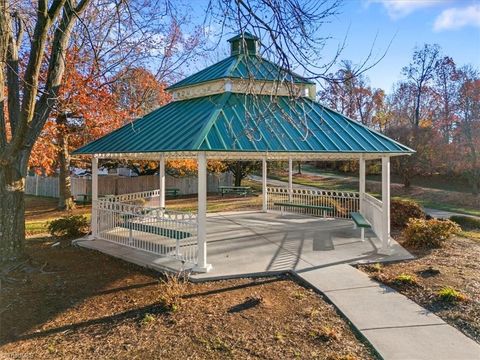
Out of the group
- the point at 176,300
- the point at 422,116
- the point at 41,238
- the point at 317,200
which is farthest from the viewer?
the point at 422,116

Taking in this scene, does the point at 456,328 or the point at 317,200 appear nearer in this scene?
the point at 456,328

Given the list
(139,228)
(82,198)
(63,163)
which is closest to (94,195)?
(139,228)

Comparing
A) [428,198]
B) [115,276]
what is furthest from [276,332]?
[428,198]

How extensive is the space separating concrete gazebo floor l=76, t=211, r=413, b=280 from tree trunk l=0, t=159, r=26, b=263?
89.3 inches

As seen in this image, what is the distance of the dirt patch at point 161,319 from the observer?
500cm

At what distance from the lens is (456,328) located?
5449mm

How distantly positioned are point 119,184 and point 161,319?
2397 centimetres

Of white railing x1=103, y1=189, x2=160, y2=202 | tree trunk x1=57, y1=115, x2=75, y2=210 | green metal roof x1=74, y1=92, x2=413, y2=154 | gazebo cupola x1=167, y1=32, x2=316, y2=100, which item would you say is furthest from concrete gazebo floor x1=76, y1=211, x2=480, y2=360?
tree trunk x1=57, y1=115, x2=75, y2=210

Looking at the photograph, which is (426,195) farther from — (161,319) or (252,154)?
(161,319)

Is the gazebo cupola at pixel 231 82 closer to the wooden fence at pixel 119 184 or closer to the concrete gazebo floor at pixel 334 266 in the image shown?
the concrete gazebo floor at pixel 334 266

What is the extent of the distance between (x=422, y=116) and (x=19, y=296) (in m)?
39.2

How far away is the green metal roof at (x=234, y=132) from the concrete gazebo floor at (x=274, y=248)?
2.52 metres

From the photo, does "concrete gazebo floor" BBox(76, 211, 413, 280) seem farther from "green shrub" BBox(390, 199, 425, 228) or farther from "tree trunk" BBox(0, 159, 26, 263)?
"tree trunk" BBox(0, 159, 26, 263)

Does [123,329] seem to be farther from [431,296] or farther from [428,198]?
[428,198]
